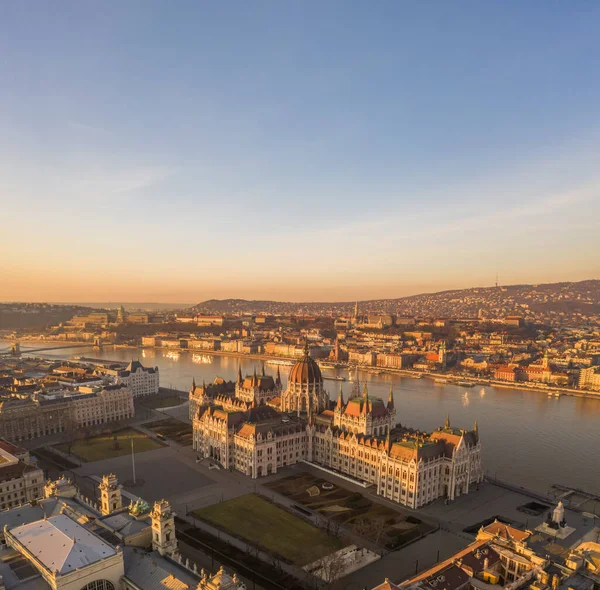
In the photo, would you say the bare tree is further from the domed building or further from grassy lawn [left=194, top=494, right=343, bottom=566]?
the domed building

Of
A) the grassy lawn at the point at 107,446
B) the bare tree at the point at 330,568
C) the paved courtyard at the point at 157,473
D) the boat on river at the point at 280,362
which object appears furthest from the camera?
the boat on river at the point at 280,362

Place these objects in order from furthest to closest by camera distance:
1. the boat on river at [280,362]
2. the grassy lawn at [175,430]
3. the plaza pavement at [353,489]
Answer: the boat on river at [280,362] → the grassy lawn at [175,430] → the plaza pavement at [353,489]

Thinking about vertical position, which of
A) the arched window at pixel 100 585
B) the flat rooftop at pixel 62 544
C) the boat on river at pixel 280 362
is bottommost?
the boat on river at pixel 280 362

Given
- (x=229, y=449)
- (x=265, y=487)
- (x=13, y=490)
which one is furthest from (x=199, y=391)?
(x=13, y=490)

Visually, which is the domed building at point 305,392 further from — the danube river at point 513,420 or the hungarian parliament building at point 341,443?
the danube river at point 513,420

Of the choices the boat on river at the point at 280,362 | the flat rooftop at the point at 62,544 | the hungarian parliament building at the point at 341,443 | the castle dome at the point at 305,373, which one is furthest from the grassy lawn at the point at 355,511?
the boat on river at the point at 280,362

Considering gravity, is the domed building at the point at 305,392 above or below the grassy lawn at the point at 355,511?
above

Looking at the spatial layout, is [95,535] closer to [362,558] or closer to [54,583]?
[54,583]
